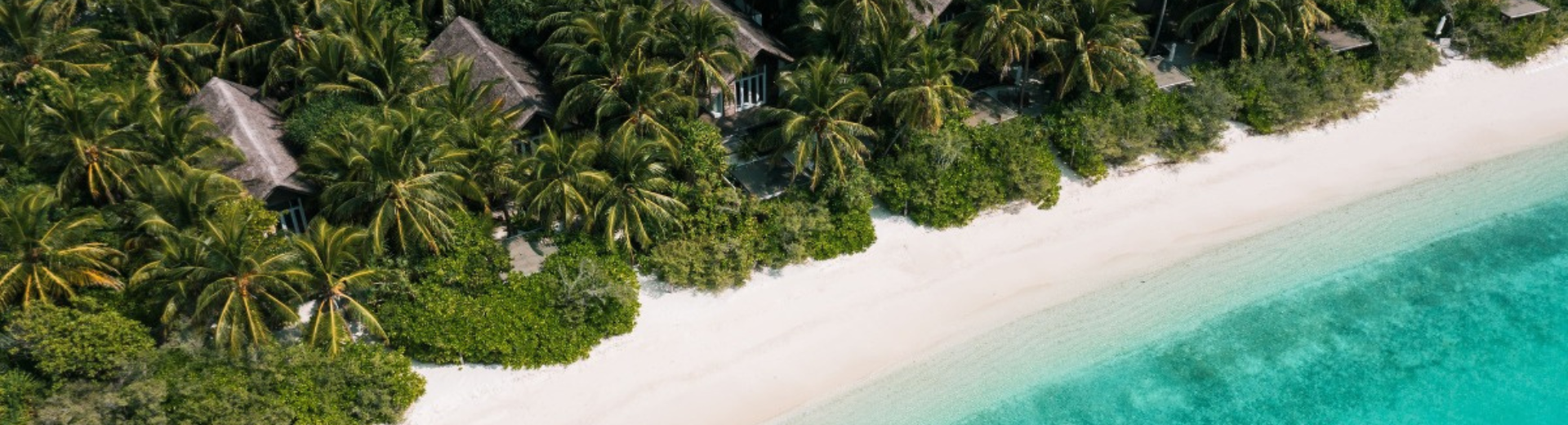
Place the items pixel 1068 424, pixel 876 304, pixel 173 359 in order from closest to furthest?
1. pixel 173 359
2. pixel 1068 424
3. pixel 876 304

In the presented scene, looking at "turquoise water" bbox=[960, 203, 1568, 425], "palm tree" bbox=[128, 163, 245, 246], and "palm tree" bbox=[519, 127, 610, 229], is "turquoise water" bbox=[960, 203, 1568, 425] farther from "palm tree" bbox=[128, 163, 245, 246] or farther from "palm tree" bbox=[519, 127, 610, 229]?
"palm tree" bbox=[128, 163, 245, 246]

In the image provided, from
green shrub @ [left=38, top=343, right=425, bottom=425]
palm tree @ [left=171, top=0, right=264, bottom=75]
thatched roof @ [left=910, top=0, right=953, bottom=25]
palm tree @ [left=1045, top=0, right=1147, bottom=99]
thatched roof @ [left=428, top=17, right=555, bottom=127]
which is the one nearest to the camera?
green shrub @ [left=38, top=343, right=425, bottom=425]

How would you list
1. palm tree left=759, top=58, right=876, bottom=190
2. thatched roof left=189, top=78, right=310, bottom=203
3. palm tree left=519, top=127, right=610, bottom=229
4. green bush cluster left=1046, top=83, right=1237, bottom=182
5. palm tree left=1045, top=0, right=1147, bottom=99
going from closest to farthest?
palm tree left=519, top=127, right=610, bottom=229 → thatched roof left=189, top=78, right=310, bottom=203 → palm tree left=759, top=58, right=876, bottom=190 → palm tree left=1045, top=0, right=1147, bottom=99 → green bush cluster left=1046, top=83, right=1237, bottom=182

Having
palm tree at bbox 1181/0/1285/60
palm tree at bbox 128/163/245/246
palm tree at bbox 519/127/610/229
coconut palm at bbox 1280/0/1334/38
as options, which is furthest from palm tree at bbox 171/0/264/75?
coconut palm at bbox 1280/0/1334/38

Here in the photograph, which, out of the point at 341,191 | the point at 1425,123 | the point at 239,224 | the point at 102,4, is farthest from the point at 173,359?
the point at 1425,123

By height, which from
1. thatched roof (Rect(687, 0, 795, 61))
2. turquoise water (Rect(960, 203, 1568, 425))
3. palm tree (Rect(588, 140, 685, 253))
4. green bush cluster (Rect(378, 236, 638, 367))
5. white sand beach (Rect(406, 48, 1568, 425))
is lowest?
turquoise water (Rect(960, 203, 1568, 425))

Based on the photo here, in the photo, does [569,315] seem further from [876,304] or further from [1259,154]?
[1259,154]
